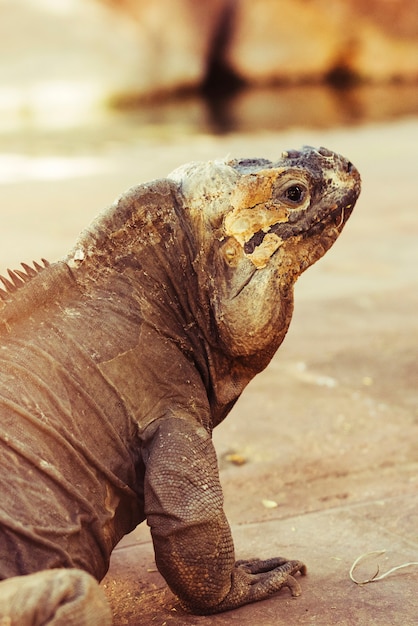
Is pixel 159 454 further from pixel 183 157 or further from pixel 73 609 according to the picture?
pixel 183 157

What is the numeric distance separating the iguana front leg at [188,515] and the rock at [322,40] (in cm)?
3820

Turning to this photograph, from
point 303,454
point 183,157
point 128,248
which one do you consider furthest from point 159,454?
point 183,157

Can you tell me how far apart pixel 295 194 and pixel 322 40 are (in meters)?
39.5

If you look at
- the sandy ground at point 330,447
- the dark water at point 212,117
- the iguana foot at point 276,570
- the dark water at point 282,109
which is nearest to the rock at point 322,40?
the dark water at point 282,109

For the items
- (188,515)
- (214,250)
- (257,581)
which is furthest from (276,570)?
(214,250)

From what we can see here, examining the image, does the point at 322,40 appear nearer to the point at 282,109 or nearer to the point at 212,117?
the point at 282,109

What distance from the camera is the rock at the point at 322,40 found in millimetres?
40344

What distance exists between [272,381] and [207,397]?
3649mm

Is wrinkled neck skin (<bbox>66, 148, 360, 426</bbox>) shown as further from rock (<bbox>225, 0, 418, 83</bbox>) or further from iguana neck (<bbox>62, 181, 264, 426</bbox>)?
rock (<bbox>225, 0, 418, 83</bbox>)

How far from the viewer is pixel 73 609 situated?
312 cm

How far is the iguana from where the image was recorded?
3.74 metres

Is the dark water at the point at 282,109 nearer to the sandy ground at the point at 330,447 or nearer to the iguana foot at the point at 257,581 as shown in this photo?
the sandy ground at the point at 330,447

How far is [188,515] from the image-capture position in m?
3.90

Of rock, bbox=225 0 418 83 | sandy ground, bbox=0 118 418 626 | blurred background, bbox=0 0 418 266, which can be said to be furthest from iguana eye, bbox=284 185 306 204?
rock, bbox=225 0 418 83
